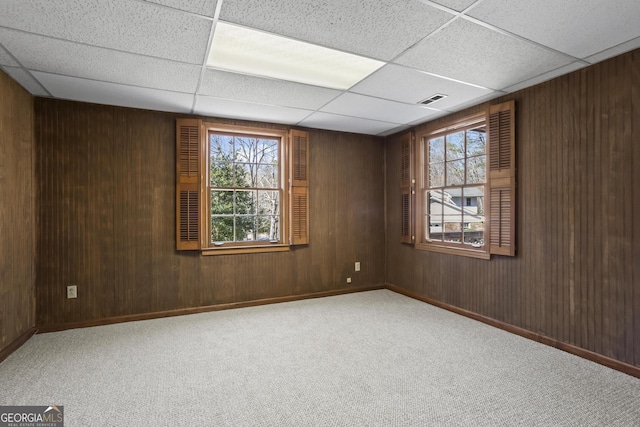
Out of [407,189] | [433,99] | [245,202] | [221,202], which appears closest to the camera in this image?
[433,99]

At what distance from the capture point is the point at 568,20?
77.2 inches

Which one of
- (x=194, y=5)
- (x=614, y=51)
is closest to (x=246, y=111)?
(x=194, y=5)

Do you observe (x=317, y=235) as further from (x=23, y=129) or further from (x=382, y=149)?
(x=23, y=129)

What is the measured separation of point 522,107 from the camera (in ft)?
10.3

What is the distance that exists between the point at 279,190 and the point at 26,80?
269 centimetres

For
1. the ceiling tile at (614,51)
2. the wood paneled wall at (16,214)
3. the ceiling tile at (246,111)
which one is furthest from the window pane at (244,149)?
the ceiling tile at (614,51)

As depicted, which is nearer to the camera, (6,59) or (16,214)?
(6,59)

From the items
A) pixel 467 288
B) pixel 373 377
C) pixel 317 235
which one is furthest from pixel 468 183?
pixel 373 377

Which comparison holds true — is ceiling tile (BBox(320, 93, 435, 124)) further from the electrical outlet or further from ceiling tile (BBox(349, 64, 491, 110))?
the electrical outlet

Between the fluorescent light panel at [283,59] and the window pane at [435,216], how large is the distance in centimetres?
201

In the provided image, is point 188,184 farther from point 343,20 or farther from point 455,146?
point 455,146

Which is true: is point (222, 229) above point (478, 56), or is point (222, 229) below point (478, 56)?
below

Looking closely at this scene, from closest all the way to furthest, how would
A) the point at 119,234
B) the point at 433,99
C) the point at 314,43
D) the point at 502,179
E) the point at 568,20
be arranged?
the point at 568,20 < the point at 314,43 < the point at 502,179 < the point at 433,99 < the point at 119,234

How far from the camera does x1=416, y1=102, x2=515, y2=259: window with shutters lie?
3.27m
